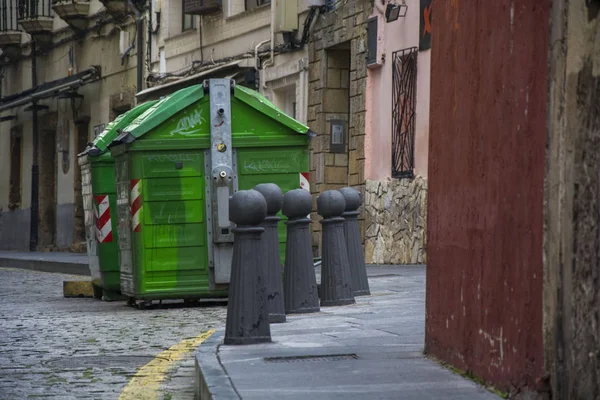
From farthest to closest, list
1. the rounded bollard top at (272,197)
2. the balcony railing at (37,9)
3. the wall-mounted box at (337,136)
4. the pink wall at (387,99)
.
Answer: the balcony railing at (37,9) → the wall-mounted box at (337,136) → the pink wall at (387,99) → the rounded bollard top at (272,197)

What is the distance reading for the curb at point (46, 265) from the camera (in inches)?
973

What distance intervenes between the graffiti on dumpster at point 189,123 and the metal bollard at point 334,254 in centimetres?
271

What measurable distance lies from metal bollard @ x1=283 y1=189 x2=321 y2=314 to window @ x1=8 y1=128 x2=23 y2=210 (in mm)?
30249

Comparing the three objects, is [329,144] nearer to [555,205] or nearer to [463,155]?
[463,155]

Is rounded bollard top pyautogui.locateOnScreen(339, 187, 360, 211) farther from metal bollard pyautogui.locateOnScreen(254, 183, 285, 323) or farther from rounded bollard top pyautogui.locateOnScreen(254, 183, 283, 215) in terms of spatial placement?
rounded bollard top pyautogui.locateOnScreen(254, 183, 283, 215)

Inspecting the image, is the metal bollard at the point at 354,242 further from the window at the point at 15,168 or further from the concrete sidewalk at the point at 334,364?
the window at the point at 15,168

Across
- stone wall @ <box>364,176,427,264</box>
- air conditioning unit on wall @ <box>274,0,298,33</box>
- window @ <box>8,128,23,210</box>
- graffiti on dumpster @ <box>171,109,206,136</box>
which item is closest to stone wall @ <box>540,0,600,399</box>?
graffiti on dumpster @ <box>171,109,206,136</box>

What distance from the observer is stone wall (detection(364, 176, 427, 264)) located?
762 inches

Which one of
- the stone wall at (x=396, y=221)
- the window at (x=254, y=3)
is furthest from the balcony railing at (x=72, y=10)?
the stone wall at (x=396, y=221)

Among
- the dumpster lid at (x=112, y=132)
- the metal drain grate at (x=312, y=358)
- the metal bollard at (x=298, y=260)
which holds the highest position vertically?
the dumpster lid at (x=112, y=132)

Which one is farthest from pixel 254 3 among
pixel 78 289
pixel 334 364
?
pixel 334 364

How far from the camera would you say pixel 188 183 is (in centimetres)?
1352

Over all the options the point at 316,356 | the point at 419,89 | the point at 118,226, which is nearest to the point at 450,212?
the point at 316,356

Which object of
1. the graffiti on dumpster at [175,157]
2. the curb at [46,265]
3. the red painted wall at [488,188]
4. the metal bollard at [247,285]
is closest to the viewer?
the red painted wall at [488,188]
